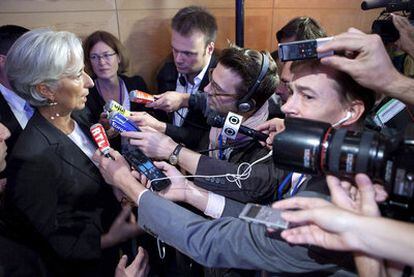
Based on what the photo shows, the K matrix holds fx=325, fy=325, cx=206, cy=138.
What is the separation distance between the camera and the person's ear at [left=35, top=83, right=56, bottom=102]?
4.27 feet

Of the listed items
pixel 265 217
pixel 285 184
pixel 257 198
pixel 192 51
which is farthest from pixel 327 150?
pixel 192 51

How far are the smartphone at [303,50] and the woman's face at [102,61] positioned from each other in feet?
5.40

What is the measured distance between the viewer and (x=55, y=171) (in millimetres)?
1277

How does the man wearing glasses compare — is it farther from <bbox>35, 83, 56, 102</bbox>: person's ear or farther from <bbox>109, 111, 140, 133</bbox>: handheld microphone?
<bbox>35, 83, 56, 102</bbox>: person's ear

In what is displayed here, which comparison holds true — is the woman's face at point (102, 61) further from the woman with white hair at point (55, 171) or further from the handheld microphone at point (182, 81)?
the woman with white hair at point (55, 171)

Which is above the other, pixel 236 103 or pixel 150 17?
pixel 150 17

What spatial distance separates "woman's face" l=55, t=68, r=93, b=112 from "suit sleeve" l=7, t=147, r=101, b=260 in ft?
0.75

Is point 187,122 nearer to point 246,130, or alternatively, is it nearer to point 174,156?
point 174,156

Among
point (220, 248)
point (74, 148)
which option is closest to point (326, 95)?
point (220, 248)

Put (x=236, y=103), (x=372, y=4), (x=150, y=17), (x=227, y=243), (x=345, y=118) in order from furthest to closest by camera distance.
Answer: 1. (x=150, y=17)
2. (x=236, y=103)
3. (x=372, y=4)
4. (x=345, y=118)
5. (x=227, y=243)

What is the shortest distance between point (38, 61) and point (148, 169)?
0.60 meters

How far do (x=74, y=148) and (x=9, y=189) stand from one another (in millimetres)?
276

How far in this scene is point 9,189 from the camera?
3.91 ft

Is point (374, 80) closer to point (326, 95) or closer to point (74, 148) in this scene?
point (326, 95)
